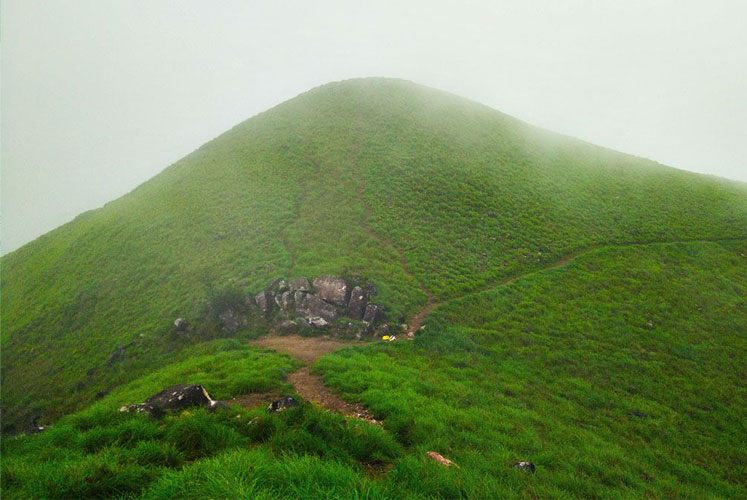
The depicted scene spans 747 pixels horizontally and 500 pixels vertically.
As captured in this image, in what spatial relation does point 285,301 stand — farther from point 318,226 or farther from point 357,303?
point 318,226

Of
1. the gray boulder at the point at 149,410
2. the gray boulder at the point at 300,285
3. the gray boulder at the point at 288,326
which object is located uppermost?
the gray boulder at the point at 149,410

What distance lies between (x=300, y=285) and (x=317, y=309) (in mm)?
2347

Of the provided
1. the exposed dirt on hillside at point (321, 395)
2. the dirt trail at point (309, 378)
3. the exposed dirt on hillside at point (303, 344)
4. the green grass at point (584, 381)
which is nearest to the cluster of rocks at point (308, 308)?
the exposed dirt on hillside at point (303, 344)

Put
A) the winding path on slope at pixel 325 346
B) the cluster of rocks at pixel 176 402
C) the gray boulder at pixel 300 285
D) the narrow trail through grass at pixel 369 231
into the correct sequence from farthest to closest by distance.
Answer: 1. the narrow trail through grass at pixel 369 231
2. the gray boulder at pixel 300 285
3. the winding path on slope at pixel 325 346
4. the cluster of rocks at pixel 176 402

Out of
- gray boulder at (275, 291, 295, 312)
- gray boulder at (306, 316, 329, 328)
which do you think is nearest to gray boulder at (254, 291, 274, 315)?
gray boulder at (275, 291, 295, 312)

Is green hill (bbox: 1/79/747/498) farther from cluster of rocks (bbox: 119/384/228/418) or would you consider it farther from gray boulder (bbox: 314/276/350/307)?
gray boulder (bbox: 314/276/350/307)

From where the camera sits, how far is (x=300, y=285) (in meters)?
22.1

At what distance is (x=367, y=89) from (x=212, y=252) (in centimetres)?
4705

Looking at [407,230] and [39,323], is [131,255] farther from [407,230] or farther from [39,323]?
[407,230]

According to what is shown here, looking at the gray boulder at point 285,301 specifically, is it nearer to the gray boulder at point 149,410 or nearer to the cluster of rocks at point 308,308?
the cluster of rocks at point 308,308

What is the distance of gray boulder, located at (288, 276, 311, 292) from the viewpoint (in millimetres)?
21894

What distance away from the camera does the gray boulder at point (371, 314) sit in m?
20.3

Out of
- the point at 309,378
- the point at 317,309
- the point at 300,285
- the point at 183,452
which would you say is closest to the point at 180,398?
the point at 183,452

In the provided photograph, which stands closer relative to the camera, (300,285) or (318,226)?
(300,285)
